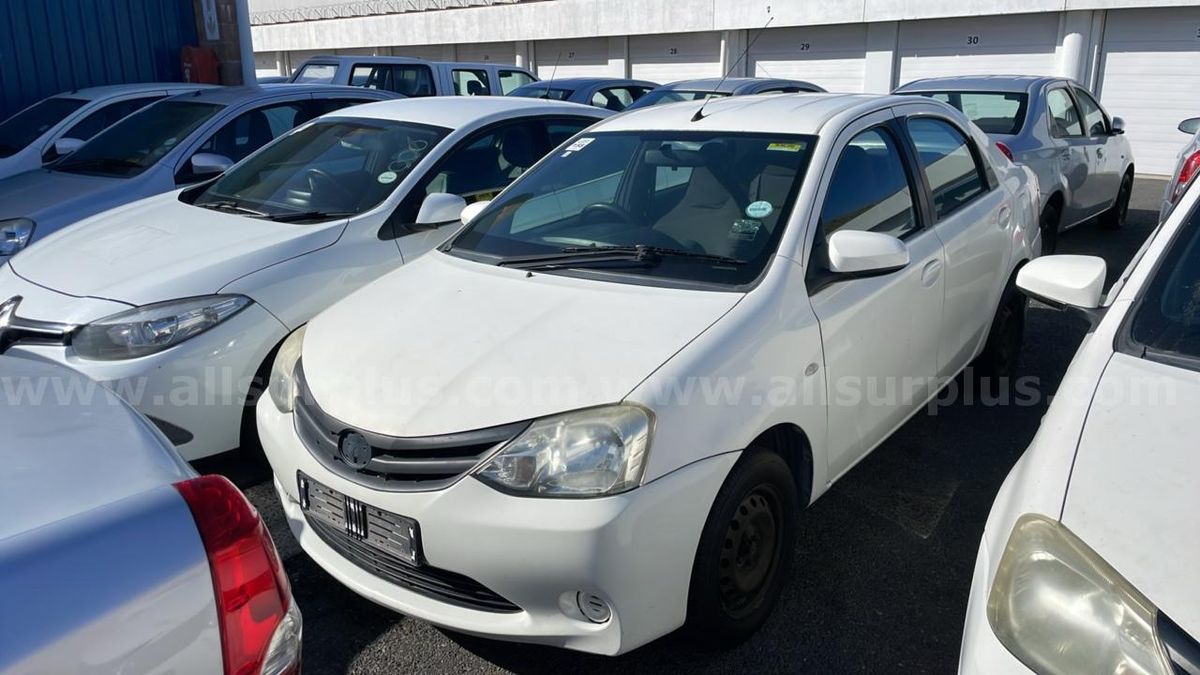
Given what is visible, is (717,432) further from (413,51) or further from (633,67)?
(413,51)

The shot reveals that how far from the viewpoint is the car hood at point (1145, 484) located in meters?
1.64

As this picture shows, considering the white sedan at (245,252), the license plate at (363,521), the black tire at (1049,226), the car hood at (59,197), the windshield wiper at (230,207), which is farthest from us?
the black tire at (1049,226)

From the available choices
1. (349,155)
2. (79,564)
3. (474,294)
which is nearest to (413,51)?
(349,155)

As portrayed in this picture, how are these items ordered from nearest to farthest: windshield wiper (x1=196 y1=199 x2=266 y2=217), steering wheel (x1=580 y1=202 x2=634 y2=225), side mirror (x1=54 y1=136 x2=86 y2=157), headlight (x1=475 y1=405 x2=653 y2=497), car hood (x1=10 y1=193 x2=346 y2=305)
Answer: headlight (x1=475 y1=405 x2=653 y2=497) → steering wheel (x1=580 y1=202 x2=634 y2=225) → car hood (x1=10 y1=193 x2=346 y2=305) → windshield wiper (x1=196 y1=199 x2=266 y2=217) → side mirror (x1=54 y1=136 x2=86 y2=157)

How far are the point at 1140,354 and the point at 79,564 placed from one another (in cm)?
232

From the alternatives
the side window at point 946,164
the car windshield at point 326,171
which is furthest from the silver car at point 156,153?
the side window at point 946,164

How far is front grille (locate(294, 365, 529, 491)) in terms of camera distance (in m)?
2.46

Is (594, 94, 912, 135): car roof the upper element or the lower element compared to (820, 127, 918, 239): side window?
upper

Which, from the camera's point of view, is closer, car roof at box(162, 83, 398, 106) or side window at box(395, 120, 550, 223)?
side window at box(395, 120, 550, 223)

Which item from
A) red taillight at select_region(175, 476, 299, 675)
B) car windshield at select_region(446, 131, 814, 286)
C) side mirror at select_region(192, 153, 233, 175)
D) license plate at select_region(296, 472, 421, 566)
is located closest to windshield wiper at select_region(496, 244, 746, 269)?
car windshield at select_region(446, 131, 814, 286)

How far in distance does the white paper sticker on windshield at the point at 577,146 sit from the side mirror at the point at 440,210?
0.62 metres

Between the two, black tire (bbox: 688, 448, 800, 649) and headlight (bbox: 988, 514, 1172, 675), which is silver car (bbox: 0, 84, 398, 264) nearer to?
black tire (bbox: 688, 448, 800, 649)

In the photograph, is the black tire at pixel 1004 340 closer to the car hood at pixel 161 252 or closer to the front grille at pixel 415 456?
the front grille at pixel 415 456

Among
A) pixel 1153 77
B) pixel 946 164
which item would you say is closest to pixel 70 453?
pixel 946 164
